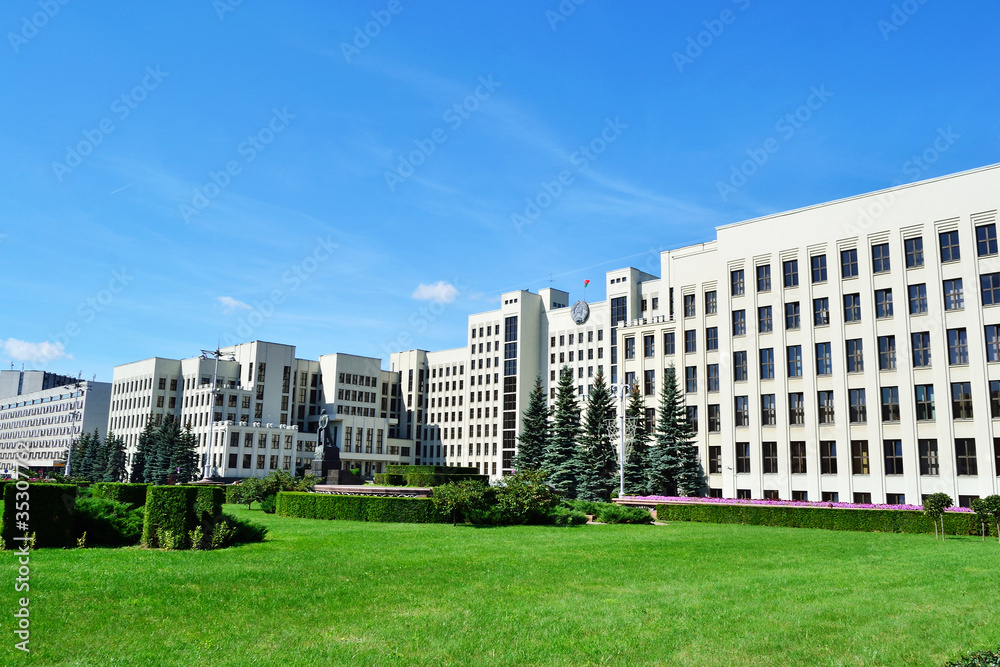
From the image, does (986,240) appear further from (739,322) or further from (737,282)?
(739,322)

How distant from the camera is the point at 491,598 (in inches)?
484

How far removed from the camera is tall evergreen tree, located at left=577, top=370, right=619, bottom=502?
171 feet

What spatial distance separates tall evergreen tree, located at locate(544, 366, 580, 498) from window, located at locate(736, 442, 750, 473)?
1123cm

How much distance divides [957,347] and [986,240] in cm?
652

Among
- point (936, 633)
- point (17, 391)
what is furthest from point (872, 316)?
point (17, 391)

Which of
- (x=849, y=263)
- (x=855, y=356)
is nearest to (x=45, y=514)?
(x=855, y=356)

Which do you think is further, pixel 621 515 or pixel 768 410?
pixel 768 410

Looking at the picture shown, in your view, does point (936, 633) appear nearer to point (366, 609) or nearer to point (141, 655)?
point (366, 609)

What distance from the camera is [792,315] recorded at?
50812 millimetres

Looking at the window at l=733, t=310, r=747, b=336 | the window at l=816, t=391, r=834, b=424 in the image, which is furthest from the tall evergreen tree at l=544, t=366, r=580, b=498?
the window at l=816, t=391, r=834, b=424

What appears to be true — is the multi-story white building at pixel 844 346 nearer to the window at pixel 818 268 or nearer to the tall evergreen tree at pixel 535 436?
the window at pixel 818 268

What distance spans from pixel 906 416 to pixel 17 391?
668ft

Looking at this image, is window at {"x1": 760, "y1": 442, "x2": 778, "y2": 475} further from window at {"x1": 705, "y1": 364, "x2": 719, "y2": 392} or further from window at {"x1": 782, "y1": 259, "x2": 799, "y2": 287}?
window at {"x1": 782, "y1": 259, "x2": 799, "y2": 287}

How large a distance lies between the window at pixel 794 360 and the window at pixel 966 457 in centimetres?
1014
